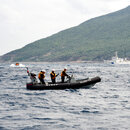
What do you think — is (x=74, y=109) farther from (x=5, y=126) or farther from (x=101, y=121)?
(x=5, y=126)

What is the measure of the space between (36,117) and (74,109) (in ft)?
9.63

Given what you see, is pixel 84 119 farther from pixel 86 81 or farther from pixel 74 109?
pixel 86 81

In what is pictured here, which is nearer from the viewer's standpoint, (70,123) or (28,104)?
(70,123)

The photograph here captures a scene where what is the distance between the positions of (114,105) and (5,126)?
24.7 ft

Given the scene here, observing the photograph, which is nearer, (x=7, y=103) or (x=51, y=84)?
(x=7, y=103)

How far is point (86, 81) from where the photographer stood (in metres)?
28.2

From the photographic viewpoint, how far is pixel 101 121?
46.3 ft

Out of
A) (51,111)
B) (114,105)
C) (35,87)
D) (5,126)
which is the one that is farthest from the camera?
(35,87)

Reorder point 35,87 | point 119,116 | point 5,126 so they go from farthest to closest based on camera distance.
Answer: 1. point 35,87
2. point 119,116
3. point 5,126

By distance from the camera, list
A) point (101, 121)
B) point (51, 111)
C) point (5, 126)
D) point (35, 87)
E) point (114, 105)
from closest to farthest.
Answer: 1. point (5, 126)
2. point (101, 121)
3. point (51, 111)
4. point (114, 105)
5. point (35, 87)

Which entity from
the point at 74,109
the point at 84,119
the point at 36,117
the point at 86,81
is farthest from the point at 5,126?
the point at 86,81

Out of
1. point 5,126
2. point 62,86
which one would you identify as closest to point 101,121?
point 5,126

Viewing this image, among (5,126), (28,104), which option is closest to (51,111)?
(28,104)

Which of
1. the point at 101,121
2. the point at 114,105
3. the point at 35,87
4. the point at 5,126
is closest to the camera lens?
the point at 5,126
